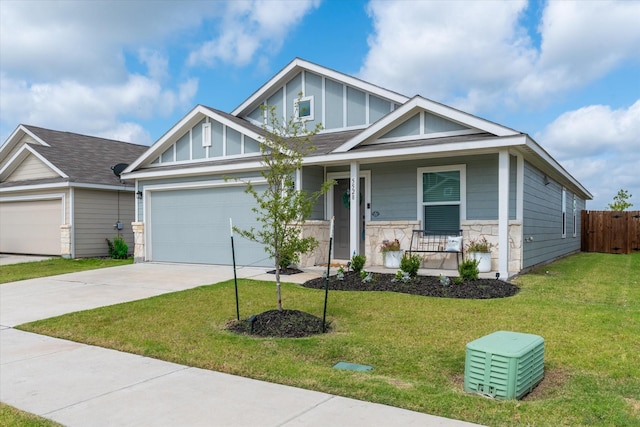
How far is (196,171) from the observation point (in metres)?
12.7

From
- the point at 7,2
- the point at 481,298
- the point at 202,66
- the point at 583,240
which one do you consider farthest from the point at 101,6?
the point at 583,240

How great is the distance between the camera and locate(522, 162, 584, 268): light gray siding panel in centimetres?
1073

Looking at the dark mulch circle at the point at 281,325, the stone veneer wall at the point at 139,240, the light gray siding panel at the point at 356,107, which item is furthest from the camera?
the stone veneer wall at the point at 139,240

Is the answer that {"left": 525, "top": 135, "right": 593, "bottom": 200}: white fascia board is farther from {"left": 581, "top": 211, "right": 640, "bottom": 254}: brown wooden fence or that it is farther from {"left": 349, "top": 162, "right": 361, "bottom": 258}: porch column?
{"left": 581, "top": 211, "right": 640, "bottom": 254}: brown wooden fence

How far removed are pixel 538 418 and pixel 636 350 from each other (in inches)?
91.6

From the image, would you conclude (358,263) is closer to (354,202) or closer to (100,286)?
(354,202)

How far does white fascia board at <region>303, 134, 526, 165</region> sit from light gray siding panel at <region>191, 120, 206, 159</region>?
365 cm

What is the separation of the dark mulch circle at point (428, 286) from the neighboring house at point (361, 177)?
3.21ft

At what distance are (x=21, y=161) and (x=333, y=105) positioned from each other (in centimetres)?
1250

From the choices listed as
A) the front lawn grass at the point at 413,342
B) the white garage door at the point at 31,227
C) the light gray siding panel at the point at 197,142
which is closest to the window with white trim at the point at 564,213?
the front lawn grass at the point at 413,342

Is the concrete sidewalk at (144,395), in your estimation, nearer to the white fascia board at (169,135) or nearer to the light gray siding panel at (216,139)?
the light gray siding panel at (216,139)

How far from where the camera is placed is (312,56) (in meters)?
13.6

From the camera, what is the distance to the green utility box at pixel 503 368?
347 centimetres

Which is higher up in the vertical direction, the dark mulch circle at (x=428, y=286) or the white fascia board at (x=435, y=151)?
the white fascia board at (x=435, y=151)
